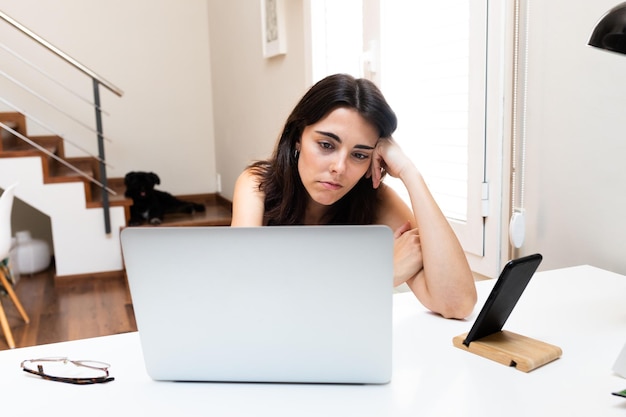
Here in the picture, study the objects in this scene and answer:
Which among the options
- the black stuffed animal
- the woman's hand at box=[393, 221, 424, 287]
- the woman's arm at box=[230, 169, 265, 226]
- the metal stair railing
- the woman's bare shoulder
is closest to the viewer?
the woman's hand at box=[393, 221, 424, 287]

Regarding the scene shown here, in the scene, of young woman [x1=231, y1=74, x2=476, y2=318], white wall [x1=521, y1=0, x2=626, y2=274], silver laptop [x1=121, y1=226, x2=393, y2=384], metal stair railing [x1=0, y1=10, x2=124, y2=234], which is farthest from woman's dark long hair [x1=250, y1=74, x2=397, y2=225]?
metal stair railing [x1=0, y1=10, x2=124, y2=234]

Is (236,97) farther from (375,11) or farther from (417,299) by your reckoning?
(417,299)

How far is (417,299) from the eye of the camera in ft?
3.83

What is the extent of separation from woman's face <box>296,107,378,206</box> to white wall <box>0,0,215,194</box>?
4.01 metres

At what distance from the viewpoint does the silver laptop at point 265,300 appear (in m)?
0.74

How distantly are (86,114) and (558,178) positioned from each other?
434 cm

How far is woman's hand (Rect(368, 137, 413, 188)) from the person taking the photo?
4.24ft

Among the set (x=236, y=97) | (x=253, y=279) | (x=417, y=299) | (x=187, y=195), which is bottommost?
(x=187, y=195)

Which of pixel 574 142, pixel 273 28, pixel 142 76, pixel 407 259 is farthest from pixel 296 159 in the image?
pixel 142 76

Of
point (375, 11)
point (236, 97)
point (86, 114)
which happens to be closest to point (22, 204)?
point (86, 114)

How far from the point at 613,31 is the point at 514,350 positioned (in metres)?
0.50

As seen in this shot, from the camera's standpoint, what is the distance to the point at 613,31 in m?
0.84

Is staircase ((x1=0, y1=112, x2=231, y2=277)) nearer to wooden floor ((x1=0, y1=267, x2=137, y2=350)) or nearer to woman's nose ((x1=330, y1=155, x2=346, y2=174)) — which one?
wooden floor ((x1=0, y1=267, x2=137, y2=350))

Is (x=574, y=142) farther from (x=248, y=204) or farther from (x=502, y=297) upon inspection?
(x=248, y=204)
